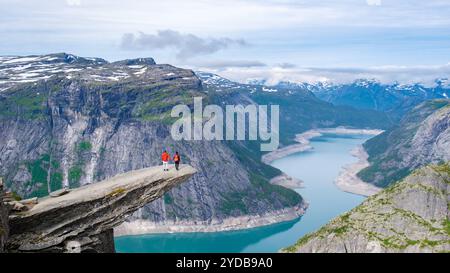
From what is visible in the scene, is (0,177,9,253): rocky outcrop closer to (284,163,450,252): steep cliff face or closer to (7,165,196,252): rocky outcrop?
(7,165,196,252): rocky outcrop

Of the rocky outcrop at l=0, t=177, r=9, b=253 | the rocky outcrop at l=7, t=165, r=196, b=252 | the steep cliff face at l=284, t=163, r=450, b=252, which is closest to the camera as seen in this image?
the rocky outcrop at l=0, t=177, r=9, b=253

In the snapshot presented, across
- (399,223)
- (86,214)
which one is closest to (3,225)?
(86,214)

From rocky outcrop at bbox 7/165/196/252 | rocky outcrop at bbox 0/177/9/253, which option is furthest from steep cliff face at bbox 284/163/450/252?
rocky outcrop at bbox 0/177/9/253

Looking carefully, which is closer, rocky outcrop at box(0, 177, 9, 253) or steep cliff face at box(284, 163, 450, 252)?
rocky outcrop at box(0, 177, 9, 253)

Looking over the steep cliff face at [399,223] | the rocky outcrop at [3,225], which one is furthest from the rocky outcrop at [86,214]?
the steep cliff face at [399,223]

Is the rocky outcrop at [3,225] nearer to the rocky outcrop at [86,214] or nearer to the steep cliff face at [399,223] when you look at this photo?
the rocky outcrop at [86,214]

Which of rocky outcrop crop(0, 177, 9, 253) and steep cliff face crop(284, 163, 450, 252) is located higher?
rocky outcrop crop(0, 177, 9, 253)
